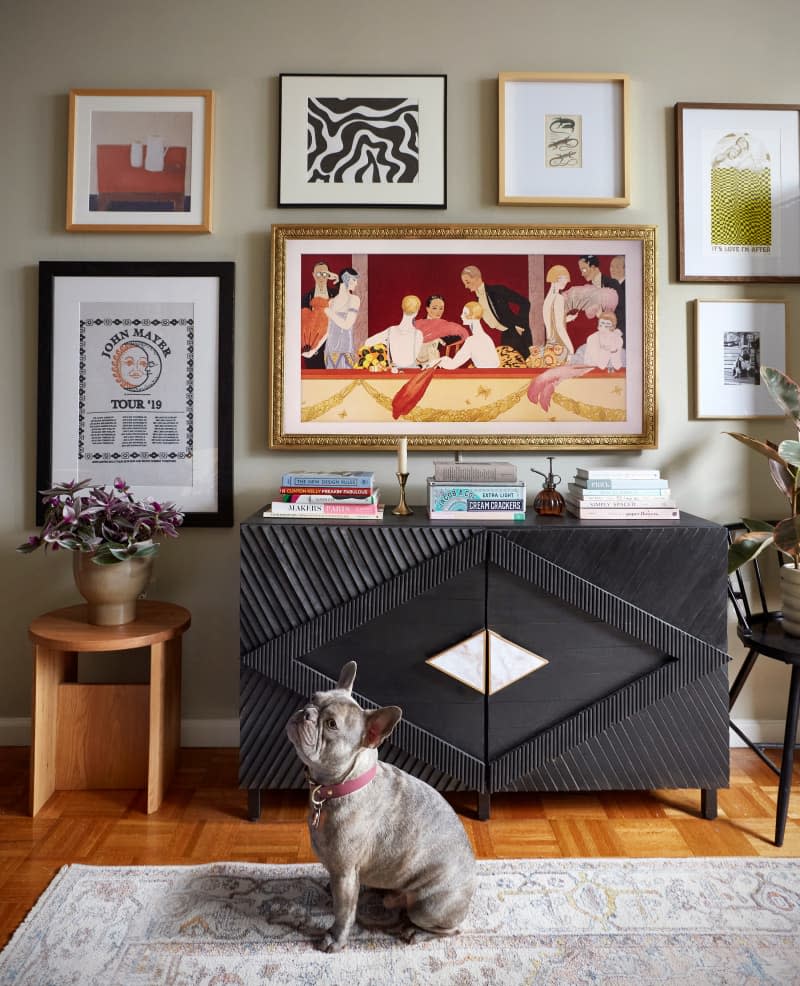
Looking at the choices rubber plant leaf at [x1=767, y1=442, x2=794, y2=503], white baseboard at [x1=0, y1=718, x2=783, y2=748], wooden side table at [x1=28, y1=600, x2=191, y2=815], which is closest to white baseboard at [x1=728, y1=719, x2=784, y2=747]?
white baseboard at [x1=0, y1=718, x2=783, y2=748]

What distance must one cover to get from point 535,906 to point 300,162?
2514mm

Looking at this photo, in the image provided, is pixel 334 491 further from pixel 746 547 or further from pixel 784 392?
pixel 784 392

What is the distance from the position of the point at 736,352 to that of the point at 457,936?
217 centimetres

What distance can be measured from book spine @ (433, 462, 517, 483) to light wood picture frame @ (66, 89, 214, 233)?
1271mm

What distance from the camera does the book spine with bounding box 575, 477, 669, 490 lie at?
2396 millimetres

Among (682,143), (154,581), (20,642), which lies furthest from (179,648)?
(682,143)

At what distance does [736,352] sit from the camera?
275 cm

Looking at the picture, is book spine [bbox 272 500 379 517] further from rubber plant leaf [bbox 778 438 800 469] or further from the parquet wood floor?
rubber plant leaf [bbox 778 438 800 469]

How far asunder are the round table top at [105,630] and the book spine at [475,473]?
101cm

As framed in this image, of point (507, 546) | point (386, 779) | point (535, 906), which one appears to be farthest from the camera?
point (507, 546)

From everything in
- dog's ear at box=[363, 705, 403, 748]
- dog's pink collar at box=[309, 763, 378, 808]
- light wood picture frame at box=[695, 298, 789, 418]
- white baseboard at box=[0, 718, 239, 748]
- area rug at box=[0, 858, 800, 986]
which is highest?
light wood picture frame at box=[695, 298, 789, 418]

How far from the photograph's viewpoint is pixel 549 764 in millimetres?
2283

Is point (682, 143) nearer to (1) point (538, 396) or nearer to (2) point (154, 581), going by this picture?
(1) point (538, 396)

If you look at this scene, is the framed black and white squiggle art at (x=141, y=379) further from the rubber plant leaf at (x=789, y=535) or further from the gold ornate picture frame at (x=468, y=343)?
the rubber plant leaf at (x=789, y=535)
